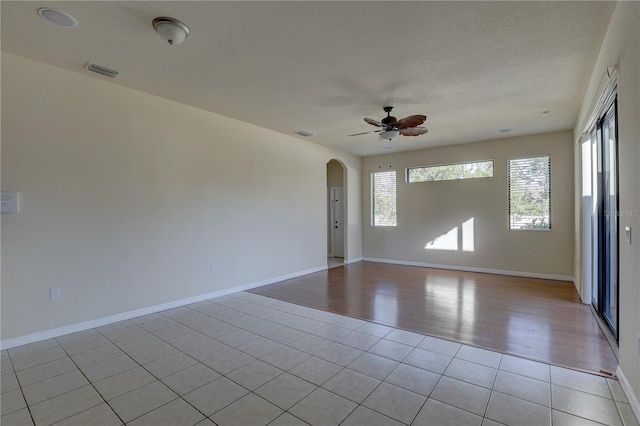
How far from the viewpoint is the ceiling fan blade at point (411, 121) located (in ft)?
11.7

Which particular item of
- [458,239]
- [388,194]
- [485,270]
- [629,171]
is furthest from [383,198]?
[629,171]

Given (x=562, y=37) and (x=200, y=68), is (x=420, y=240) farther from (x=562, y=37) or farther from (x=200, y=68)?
(x=200, y=68)

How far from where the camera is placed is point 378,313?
3.83 metres

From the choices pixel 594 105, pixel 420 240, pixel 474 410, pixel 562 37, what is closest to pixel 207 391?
pixel 474 410

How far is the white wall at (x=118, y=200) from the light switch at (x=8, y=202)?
2.0 inches

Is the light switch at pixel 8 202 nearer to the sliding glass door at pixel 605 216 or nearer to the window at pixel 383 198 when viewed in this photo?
the sliding glass door at pixel 605 216

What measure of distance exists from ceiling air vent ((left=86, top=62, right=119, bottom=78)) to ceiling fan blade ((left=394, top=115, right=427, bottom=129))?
331cm

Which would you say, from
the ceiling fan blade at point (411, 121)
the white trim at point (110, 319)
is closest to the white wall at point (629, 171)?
the ceiling fan blade at point (411, 121)

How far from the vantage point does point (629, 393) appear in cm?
198

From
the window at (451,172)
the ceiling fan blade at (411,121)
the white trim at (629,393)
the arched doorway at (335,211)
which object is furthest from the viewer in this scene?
the arched doorway at (335,211)

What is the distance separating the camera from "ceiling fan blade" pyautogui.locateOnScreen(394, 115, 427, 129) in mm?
3565

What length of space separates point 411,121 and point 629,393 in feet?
9.90

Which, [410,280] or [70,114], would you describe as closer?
[70,114]

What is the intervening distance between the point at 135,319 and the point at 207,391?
2047 mm
